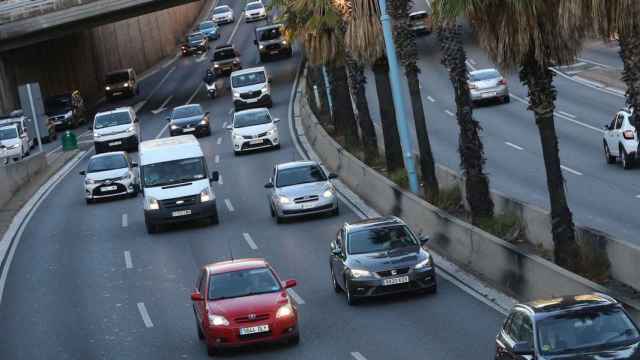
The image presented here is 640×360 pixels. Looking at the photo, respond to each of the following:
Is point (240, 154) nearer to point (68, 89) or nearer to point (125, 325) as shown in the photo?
point (125, 325)

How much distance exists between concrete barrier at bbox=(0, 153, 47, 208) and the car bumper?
947 inches

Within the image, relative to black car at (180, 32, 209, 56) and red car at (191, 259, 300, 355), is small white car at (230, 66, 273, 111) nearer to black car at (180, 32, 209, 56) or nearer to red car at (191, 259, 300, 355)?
black car at (180, 32, 209, 56)

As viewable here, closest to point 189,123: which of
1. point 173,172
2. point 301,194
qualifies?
point 173,172

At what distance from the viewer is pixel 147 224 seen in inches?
1433

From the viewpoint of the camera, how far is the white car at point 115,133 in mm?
55719

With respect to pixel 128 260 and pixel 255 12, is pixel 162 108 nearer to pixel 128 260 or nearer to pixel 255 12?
pixel 255 12

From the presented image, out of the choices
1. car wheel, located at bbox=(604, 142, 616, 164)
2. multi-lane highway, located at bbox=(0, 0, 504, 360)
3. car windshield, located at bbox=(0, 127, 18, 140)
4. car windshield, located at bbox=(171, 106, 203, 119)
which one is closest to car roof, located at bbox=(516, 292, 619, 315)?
multi-lane highway, located at bbox=(0, 0, 504, 360)

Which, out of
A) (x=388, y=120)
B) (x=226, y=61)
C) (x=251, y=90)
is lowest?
(x=226, y=61)

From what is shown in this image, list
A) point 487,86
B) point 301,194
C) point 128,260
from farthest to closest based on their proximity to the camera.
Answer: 1. point 487,86
2. point 301,194
3. point 128,260

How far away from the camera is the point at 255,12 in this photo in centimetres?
11331

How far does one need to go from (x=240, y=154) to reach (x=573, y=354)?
37.7 metres

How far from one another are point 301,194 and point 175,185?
3625mm

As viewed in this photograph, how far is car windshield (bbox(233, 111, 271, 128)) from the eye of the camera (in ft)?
170

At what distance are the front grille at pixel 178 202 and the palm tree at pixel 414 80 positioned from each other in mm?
6563
